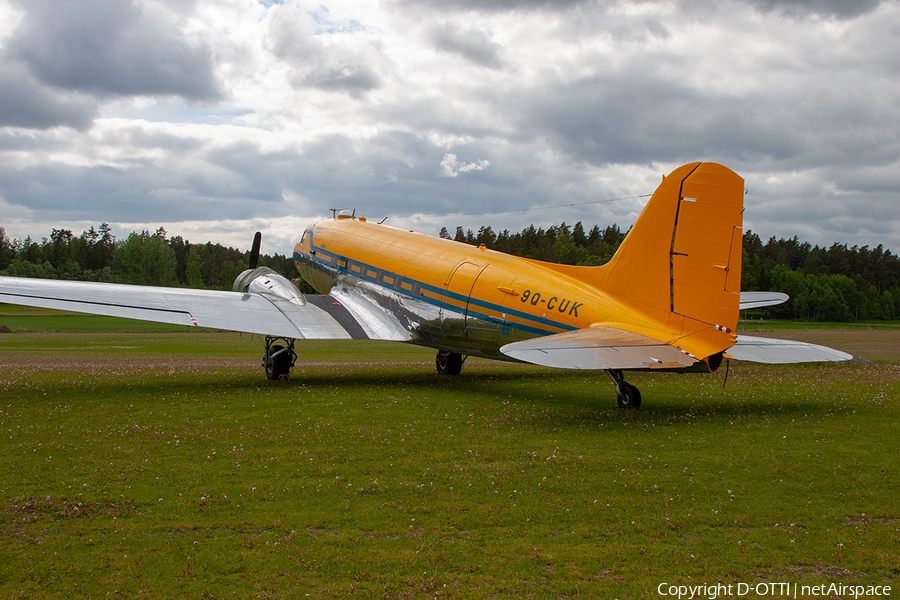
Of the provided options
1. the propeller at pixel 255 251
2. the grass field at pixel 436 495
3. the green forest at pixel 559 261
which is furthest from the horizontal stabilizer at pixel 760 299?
the green forest at pixel 559 261

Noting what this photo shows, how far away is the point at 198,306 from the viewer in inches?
661

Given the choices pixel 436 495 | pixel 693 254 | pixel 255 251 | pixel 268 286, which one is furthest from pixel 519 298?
pixel 255 251

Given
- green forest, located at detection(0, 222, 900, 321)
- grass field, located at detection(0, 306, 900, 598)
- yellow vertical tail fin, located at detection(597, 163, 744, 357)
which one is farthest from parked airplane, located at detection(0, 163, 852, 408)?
green forest, located at detection(0, 222, 900, 321)

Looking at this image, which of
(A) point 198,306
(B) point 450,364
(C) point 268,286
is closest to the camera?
(A) point 198,306

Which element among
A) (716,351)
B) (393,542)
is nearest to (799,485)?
(716,351)

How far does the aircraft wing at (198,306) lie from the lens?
15031 millimetres

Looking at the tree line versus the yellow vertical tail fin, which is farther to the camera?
the tree line

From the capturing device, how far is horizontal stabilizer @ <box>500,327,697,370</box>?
9.88m

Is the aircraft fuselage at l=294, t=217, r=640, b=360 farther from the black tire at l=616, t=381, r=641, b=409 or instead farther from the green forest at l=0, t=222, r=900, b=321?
the green forest at l=0, t=222, r=900, b=321

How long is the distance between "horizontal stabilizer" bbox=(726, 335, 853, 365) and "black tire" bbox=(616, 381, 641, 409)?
6.72ft

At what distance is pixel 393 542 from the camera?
5906 millimetres

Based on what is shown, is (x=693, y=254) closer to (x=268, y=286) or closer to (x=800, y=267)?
(x=268, y=286)

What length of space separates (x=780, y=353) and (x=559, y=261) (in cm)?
8200

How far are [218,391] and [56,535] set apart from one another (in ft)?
31.6
